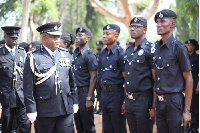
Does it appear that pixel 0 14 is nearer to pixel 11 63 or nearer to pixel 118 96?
pixel 11 63

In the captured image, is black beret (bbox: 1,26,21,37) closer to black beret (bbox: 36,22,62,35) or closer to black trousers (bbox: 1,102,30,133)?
black trousers (bbox: 1,102,30,133)

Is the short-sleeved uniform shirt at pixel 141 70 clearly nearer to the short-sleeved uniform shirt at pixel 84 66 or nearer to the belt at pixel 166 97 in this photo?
the belt at pixel 166 97

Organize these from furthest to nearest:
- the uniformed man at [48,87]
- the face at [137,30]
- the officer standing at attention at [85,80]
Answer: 1. the officer standing at attention at [85,80]
2. the face at [137,30]
3. the uniformed man at [48,87]

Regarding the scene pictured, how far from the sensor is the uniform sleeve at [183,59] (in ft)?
14.9

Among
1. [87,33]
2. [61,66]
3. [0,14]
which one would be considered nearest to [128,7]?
[87,33]

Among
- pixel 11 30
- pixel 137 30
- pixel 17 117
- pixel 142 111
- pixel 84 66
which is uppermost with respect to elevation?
pixel 11 30

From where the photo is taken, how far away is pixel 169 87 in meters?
4.62

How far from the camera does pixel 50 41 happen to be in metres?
5.10

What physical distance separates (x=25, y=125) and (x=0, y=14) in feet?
51.0

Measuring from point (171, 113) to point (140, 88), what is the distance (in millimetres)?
840

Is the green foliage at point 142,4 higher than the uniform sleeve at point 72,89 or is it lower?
higher

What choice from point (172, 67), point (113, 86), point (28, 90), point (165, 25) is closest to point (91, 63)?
point (113, 86)

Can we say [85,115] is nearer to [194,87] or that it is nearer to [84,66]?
[84,66]

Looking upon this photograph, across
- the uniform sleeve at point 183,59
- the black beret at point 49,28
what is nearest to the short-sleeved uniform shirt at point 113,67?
the black beret at point 49,28
